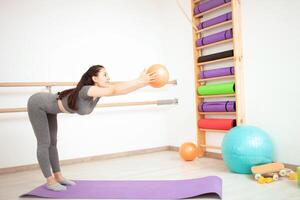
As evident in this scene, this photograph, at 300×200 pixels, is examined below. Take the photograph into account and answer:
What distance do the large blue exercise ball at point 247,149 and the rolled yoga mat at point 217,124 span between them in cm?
55

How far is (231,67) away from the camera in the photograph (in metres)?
3.86

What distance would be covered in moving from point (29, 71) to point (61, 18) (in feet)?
2.80

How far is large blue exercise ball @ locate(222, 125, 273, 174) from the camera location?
311cm

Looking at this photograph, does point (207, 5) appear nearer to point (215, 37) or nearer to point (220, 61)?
point (215, 37)

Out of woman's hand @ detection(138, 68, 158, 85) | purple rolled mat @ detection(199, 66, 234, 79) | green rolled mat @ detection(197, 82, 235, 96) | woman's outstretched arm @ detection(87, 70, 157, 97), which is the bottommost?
green rolled mat @ detection(197, 82, 235, 96)

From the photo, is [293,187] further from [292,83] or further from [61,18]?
[61,18]

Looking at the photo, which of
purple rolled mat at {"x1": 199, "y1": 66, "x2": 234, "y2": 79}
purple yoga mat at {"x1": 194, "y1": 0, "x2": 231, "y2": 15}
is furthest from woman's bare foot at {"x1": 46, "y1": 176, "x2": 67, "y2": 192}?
purple yoga mat at {"x1": 194, "y1": 0, "x2": 231, "y2": 15}

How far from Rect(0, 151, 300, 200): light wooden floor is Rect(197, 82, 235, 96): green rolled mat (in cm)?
87

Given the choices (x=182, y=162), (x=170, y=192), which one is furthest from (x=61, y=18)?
(x=170, y=192)

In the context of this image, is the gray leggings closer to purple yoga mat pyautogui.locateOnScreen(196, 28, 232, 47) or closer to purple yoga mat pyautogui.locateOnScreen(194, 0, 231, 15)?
purple yoga mat pyautogui.locateOnScreen(196, 28, 232, 47)

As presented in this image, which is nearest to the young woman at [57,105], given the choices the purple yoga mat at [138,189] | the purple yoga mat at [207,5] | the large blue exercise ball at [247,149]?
the purple yoga mat at [138,189]

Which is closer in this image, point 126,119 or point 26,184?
point 26,184

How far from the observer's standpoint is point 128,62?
4.92 meters

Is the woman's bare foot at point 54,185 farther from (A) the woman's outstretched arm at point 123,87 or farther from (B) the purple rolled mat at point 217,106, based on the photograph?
(B) the purple rolled mat at point 217,106
